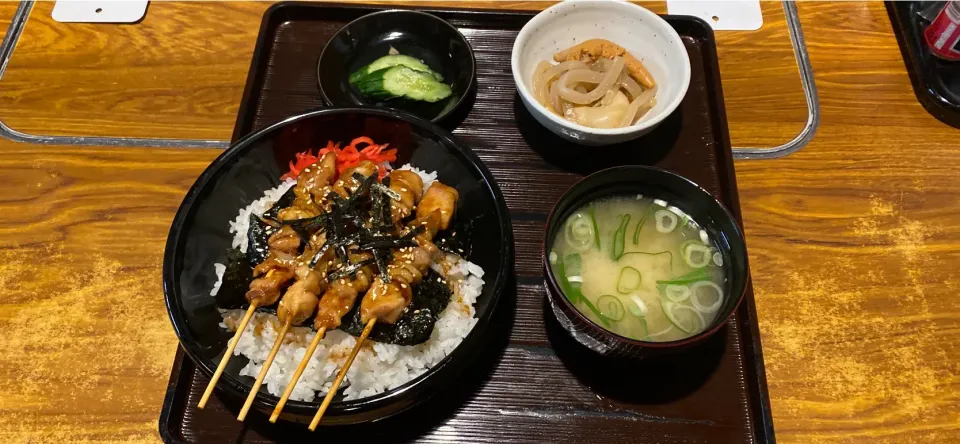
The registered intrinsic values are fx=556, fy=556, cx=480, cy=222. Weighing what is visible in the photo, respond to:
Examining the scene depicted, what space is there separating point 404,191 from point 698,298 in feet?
3.50

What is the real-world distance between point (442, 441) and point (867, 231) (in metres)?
1.93

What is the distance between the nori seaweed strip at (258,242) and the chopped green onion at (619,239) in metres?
1.20

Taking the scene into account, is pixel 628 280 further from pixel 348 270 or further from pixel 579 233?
pixel 348 270

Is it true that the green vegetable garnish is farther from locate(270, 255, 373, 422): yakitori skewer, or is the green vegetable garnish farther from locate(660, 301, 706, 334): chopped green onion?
locate(270, 255, 373, 422): yakitori skewer

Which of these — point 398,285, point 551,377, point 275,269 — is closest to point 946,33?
point 551,377

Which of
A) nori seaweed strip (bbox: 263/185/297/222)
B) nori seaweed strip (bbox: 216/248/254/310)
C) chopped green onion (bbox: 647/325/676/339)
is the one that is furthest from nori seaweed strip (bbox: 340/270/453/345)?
chopped green onion (bbox: 647/325/676/339)

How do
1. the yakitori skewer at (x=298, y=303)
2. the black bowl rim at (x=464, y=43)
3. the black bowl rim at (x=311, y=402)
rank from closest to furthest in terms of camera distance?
the black bowl rim at (x=311, y=402) < the yakitori skewer at (x=298, y=303) < the black bowl rim at (x=464, y=43)

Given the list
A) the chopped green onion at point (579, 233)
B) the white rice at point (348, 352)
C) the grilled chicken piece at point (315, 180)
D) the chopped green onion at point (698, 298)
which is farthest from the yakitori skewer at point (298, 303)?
the chopped green onion at point (698, 298)

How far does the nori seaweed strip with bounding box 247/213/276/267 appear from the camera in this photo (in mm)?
1973

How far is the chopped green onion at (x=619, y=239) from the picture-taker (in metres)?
1.89

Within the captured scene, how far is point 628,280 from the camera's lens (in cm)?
185

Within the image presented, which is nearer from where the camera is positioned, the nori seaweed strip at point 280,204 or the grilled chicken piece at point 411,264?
the grilled chicken piece at point 411,264

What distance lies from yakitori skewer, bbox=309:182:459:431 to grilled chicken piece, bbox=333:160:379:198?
24 centimetres

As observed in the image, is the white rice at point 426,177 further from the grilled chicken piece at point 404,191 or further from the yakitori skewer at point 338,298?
the yakitori skewer at point 338,298
